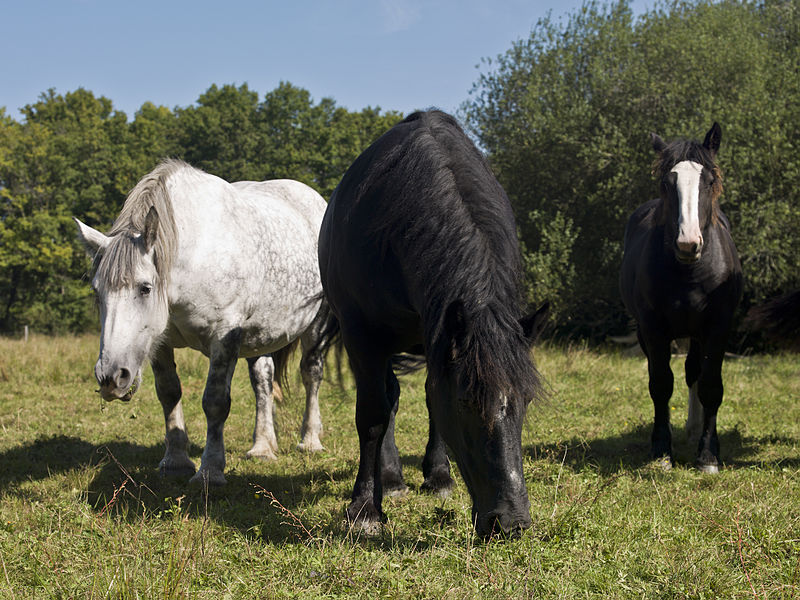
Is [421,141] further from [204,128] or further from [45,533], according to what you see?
[204,128]

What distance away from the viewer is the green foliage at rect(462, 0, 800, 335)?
51.9ft

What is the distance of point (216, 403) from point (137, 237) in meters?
1.40

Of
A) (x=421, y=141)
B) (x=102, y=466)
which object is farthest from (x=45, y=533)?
(x=421, y=141)

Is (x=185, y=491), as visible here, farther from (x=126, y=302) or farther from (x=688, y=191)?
(x=688, y=191)

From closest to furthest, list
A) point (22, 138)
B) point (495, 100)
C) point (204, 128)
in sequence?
1. point (495, 100)
2. point (22, 138)
3. point (204, 128)

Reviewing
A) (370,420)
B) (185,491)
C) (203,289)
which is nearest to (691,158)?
(370,420)

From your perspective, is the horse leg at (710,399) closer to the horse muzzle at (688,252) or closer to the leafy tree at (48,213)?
the horse muzzle at (688,252)

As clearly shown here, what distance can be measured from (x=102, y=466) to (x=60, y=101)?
49160 millimetres

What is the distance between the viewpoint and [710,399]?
5574 millimetres

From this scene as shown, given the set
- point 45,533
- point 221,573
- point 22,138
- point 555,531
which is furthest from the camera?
point 22,138

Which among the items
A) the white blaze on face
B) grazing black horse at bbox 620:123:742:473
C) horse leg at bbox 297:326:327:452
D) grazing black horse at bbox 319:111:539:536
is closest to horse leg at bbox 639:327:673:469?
grazing black horse at bbox 620:123:742:473

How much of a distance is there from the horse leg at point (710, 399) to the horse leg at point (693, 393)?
800 mm

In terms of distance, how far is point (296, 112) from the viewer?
4622cm

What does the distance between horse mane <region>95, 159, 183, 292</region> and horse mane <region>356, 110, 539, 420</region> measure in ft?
4.56
